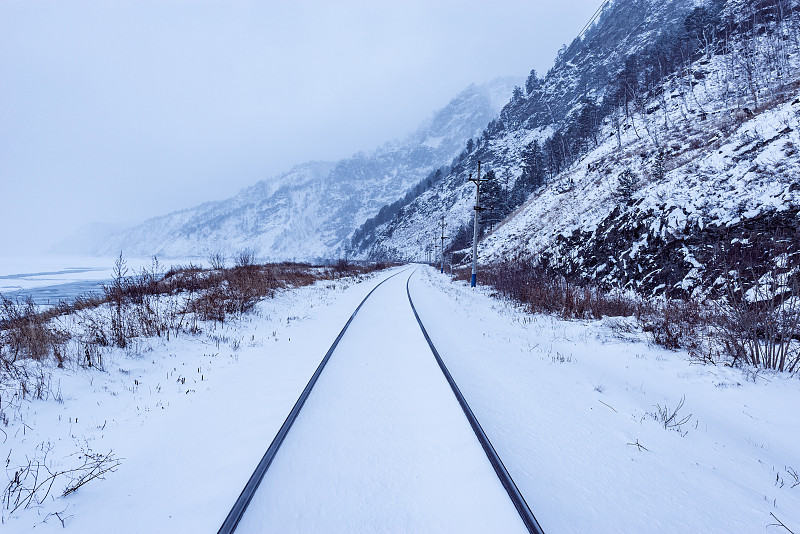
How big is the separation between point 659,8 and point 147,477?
531 ft

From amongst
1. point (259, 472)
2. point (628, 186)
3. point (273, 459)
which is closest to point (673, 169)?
point (628, 186)

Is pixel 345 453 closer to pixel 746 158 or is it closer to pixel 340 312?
pixel 340 312

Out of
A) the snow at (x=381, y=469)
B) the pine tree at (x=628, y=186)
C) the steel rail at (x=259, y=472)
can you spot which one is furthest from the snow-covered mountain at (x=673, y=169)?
the steel rail at (x=259, y=472)

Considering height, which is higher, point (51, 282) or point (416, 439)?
point (51, 282)

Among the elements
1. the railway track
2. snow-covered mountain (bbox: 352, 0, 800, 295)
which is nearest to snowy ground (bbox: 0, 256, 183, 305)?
the railway track

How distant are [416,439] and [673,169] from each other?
18.1m

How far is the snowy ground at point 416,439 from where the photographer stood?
209 centimetres

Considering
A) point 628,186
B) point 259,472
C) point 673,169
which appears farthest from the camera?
point 628,186

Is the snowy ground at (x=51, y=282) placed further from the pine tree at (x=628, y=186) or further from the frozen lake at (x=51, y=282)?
the pine tree at (x=628, y=186)

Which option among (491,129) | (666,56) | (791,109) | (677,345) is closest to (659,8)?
(491,129)

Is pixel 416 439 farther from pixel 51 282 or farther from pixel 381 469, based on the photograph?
pixel 51 282

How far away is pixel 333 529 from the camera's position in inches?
75.8

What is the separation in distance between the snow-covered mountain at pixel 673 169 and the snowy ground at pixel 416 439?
12.4 feet

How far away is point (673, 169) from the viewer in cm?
1442
